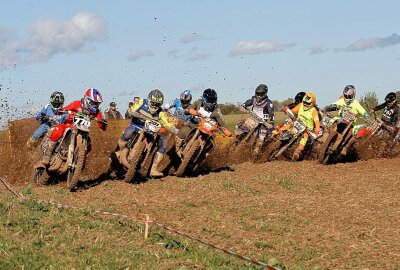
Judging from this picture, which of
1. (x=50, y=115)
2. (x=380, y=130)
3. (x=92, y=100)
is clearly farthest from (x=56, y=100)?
(x=380, y=130)

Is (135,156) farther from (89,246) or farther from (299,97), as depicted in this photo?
(299,97)

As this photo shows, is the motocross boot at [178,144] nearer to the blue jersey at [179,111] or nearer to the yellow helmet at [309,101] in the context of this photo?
the blue jersey at [179,111]

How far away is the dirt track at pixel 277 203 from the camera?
8508 mm

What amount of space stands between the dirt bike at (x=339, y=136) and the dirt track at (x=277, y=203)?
46 centimetres

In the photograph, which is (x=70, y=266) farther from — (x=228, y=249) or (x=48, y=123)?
(x=48, y=123)

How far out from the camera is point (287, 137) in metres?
18.6

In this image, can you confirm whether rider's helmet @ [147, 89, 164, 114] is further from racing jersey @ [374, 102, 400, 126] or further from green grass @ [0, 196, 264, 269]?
racing jersey @ [374, 102, 400, 126]

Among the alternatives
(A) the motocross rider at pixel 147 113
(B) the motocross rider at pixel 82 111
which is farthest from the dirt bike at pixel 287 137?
(B) the motocross rider at pixel 82 111

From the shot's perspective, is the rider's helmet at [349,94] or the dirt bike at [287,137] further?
the dirt bike at [287,137]

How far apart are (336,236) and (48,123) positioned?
28.0ft

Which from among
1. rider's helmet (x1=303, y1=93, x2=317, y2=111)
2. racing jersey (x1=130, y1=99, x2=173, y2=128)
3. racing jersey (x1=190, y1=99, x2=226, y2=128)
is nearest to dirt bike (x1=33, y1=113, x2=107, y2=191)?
racing jersey (x1=130, y1=99, x2=173, y2=128)

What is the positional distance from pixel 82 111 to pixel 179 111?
13.1 ft

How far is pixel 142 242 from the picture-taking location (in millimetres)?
8469

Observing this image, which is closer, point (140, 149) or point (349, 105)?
point (140, 149)
